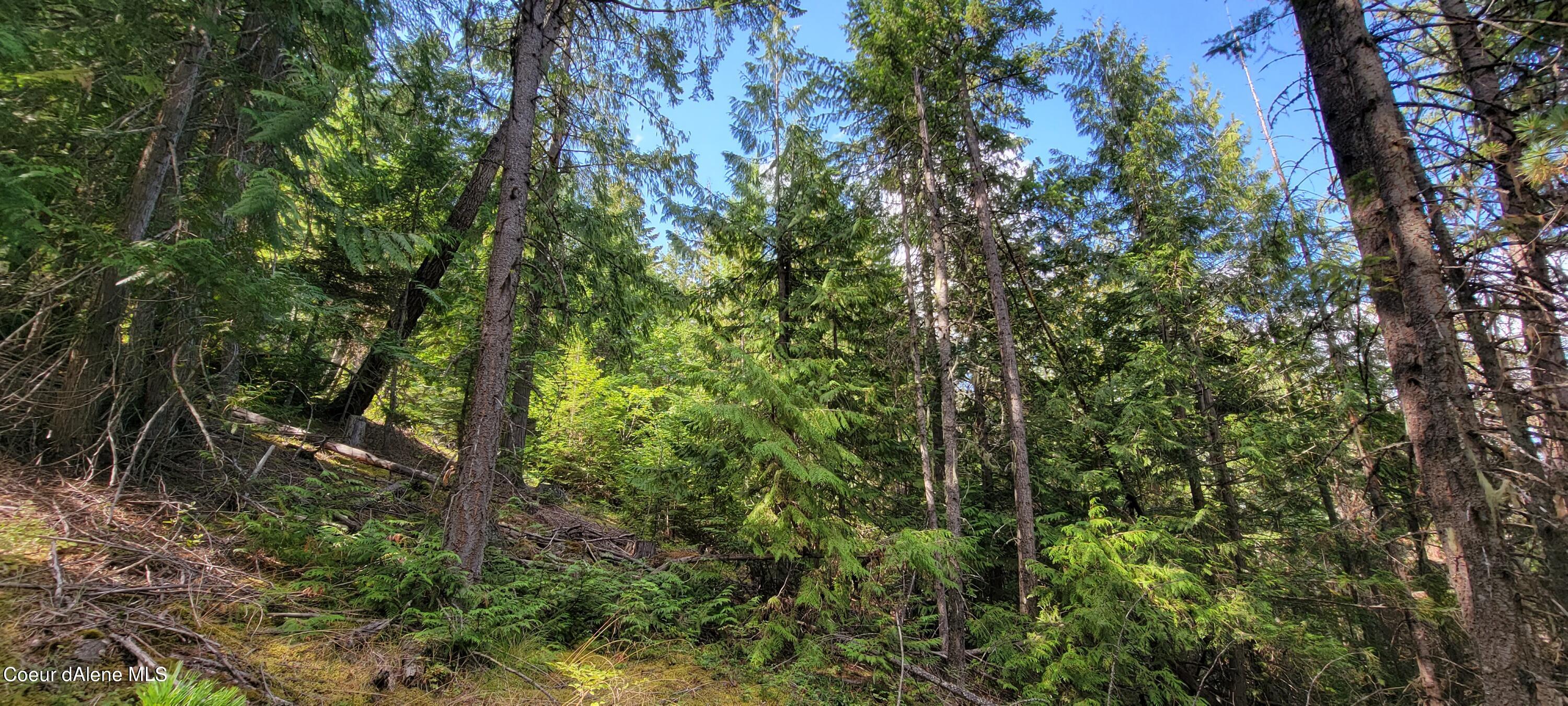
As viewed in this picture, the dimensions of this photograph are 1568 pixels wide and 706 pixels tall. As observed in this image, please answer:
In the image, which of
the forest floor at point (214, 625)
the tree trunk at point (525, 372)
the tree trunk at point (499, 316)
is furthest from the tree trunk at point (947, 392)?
the tree trunk at point (525, 372)

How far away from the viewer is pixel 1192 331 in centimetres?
1087

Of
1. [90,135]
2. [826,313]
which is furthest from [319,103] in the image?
[826,313]

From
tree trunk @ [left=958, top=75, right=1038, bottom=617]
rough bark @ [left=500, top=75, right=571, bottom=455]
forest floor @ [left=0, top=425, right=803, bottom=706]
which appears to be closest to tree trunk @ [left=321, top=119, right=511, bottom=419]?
rough bark @ [left=500, top=75, right=571, bottom=455]

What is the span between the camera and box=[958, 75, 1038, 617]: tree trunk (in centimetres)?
805

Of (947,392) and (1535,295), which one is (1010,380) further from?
(1535,295)

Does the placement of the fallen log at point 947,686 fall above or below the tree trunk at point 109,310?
below

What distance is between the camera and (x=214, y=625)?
10.5 feet

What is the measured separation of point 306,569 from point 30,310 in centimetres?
296

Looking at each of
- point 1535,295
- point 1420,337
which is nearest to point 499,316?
point 1420,337

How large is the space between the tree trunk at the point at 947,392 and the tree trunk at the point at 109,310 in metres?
8.16

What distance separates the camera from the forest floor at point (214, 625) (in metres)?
2.65

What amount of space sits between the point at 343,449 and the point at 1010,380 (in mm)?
10062

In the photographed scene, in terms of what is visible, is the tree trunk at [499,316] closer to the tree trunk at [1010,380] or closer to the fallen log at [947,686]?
the fallen log at [947,686]

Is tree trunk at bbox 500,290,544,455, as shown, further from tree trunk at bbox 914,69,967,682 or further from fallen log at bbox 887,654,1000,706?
tree trunk at bbox 914,69,967,682
